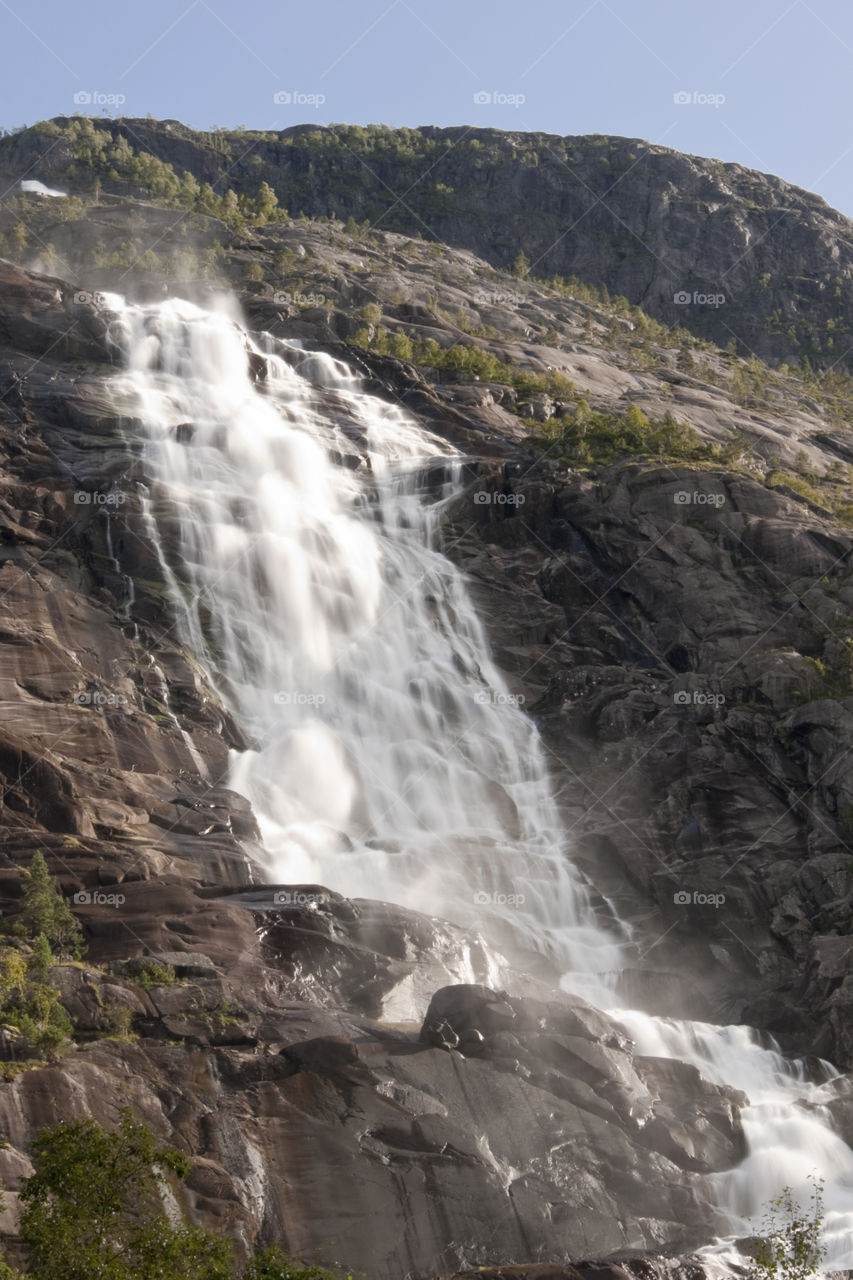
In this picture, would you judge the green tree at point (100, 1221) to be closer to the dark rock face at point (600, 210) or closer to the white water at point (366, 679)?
the white water at point (366, 679)

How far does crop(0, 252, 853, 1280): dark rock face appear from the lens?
33562 mm

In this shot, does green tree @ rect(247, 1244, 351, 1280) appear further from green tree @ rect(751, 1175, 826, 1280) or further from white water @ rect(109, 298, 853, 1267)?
white water @ rect(109, 298, 853, 1267)

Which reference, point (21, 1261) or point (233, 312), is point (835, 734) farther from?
point (233, 312)

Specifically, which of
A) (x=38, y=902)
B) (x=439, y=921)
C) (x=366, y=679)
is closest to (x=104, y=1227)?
(x=38, y=902)

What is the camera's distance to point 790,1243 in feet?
109

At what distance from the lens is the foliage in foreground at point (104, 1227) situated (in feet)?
75.4

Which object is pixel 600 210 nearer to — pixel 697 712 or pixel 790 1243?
pixel 697 712

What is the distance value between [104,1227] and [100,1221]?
13 centimetres

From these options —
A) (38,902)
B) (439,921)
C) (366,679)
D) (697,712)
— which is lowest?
(439,921)

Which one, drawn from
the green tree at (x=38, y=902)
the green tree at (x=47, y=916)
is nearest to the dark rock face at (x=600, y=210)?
the green tree at (x=38, y=902)

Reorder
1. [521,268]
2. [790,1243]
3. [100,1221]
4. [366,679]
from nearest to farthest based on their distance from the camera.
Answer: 1. [100,1221]
2. [790,1243]
3. [366,679]
4. [521,268]

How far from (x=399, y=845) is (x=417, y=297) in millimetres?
73158

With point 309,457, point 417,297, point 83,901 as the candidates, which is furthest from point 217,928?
point 417,297

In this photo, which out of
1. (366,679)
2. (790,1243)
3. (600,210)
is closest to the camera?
(790,1243)
